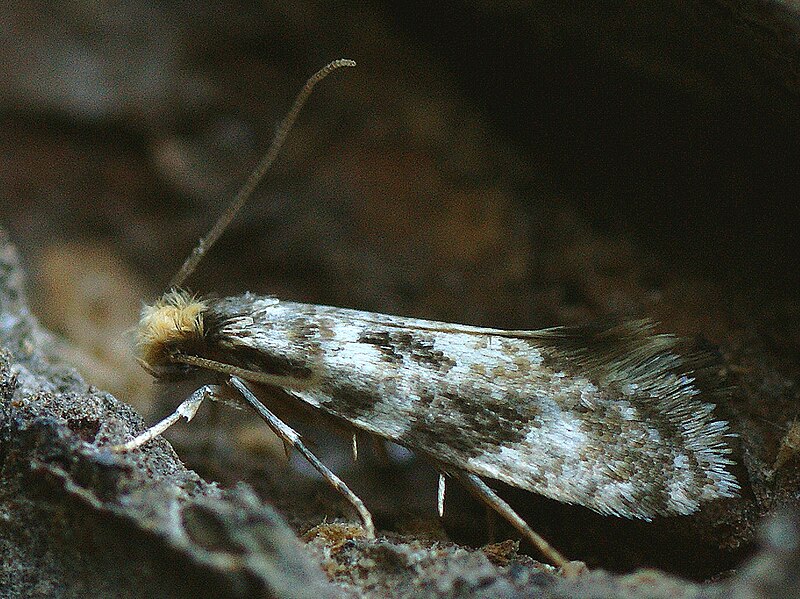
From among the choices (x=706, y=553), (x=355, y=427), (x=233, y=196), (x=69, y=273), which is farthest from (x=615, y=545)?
(x=69, y=273)

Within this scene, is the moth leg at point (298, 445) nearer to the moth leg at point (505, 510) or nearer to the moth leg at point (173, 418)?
the moth leg at point (173, 418)

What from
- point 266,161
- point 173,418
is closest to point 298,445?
point 173,418

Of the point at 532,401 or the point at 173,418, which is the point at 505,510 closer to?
the point at 532,401

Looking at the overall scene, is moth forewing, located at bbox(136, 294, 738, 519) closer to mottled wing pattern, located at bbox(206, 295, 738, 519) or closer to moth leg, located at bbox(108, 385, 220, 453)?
mottled wing pattern, located at bbox(206, 295, 738, 519)

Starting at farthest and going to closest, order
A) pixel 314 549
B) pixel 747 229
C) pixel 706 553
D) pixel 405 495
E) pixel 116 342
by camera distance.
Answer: pixel 116 342, pixel 405 495, pixel 747 229, pixel 706 553, pixel 314 549

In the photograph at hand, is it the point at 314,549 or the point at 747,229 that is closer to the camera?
the point at 314,549

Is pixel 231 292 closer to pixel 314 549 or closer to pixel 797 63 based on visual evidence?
pixel 314 549
